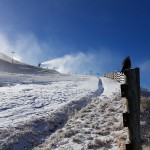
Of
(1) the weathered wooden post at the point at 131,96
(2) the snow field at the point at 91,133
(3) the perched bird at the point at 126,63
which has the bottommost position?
(2) the snow field at the point at 91,133

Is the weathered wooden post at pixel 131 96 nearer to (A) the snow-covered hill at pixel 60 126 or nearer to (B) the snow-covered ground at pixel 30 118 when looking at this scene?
(A) the snow-covered hill at pixel 60 126

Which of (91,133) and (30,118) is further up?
(30,118)

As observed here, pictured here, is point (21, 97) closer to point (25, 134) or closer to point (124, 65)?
point (25, 134)

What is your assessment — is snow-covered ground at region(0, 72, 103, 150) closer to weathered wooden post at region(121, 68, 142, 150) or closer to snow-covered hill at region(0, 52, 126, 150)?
snow-covered hill at region(0, 52, 126, 150)

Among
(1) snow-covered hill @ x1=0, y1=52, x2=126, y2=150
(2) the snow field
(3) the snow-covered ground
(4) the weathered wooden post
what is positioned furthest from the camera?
(3) the snow-covered ground

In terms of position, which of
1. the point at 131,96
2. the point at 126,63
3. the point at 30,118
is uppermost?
the point at 126,63

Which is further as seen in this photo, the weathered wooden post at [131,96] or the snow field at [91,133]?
the snow field at [91,133]

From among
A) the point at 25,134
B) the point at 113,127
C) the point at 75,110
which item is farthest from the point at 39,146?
the point at 75,110

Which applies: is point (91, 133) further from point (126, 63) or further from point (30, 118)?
point (126, 63)

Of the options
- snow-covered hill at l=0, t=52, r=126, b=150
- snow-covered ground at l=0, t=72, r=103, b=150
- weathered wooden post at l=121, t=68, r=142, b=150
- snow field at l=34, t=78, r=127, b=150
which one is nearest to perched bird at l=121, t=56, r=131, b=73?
weathered wooden post at l=121, t=68, r=142, b=150

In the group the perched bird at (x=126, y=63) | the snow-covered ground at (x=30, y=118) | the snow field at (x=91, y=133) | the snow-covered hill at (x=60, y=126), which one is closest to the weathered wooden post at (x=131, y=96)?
the perched bird at (x=126, y=63)

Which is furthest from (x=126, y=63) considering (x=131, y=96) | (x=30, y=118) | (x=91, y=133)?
(x=30, y=118)

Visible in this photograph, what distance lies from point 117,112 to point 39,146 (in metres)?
5.71

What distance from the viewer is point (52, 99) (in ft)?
74.6
